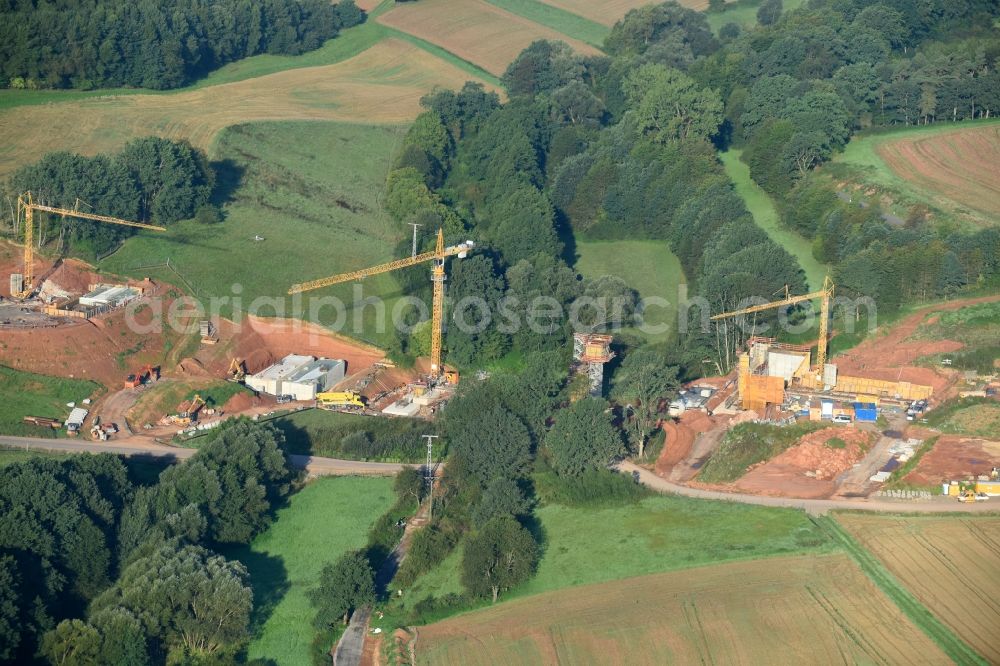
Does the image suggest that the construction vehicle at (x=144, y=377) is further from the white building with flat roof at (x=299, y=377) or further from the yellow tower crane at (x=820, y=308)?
the yellow tower crane at (x=820, y=308)

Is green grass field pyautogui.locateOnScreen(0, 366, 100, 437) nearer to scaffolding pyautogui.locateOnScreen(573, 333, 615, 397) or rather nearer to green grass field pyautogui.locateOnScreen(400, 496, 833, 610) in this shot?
green grass field pyautogui.locateOnScreen(400, 496, 833, 610)

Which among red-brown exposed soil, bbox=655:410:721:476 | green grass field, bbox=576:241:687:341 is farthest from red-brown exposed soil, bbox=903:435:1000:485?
green grass field, bbox=576:241:687:341

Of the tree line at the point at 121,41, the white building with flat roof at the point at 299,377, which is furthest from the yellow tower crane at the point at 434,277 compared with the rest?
the tree line at the point at 121,41

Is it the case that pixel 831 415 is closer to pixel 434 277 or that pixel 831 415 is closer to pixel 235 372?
pixel 434 277

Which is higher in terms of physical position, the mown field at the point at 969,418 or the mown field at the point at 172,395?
the mown field at the point at 969,418

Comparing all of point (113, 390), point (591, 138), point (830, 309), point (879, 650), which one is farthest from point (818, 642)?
point (591, 138)

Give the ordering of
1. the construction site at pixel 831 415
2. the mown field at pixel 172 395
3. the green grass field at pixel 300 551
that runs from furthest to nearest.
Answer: the mown field at pixel 172 395 < the construction site at pixel 831 415 < the green grass field at pixel 300 551
